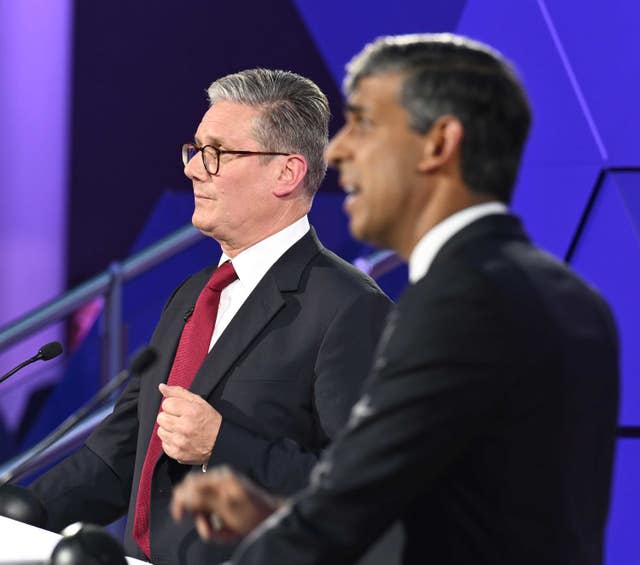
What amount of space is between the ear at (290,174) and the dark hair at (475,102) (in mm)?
1017

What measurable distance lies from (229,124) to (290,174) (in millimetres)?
159

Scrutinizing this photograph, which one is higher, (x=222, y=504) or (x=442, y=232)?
(x=442, y=232)

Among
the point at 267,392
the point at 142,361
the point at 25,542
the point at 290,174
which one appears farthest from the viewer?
the point at 290,174

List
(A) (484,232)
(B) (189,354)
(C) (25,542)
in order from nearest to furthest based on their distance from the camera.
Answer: (A) (484,232), (C) (25,542), (B) (189,354)

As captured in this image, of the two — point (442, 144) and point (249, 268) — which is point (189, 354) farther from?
point (442, 144)

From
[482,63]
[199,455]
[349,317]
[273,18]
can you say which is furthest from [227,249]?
[273,18]

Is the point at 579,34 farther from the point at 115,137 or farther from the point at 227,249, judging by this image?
the point at 115,137

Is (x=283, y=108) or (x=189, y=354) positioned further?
(x=283, y=108)

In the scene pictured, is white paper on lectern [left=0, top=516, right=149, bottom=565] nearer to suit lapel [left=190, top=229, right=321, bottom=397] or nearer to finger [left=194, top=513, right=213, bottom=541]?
suit lapel [left=190, top=229, right=321, bottom=397]

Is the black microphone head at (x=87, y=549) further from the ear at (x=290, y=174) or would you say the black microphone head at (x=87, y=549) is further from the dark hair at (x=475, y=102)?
the ear at (x=290, y=174)

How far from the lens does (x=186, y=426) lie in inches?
83.0

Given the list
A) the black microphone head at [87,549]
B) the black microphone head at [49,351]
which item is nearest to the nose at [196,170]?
the black microphone head at [49,351]

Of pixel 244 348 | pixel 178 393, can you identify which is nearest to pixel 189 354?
pixel 244 348

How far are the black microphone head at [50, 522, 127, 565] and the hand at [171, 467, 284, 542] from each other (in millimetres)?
450
